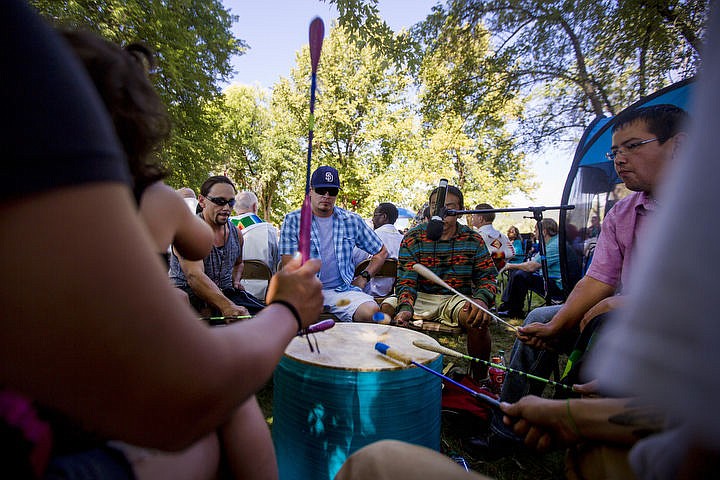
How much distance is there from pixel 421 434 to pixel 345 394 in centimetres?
40

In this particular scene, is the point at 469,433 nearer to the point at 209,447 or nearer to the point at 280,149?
the point at 209,447

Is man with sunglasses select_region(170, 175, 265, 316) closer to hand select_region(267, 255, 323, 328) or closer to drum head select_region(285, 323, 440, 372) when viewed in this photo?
drum head select_region(285, 323, 440, 372)

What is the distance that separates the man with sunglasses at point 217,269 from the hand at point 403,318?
124 centimetres

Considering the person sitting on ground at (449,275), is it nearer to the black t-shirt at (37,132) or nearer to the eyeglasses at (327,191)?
the eyeglasses at (327,191)

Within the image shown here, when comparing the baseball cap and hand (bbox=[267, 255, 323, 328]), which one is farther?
the baseball cap

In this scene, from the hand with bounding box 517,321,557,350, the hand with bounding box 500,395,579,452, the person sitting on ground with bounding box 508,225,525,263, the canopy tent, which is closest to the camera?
the hand with bounding box 500,395,579,452

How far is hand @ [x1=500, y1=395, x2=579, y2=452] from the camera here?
933 millimetres

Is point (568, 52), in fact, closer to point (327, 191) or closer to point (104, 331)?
point (327, 191)

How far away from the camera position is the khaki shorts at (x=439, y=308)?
3.10 meters

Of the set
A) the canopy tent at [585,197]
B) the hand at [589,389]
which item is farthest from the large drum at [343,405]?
the canopy tent at [585,197]

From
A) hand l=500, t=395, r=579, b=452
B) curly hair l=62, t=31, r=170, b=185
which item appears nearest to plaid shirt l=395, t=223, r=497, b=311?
hand l=500, t=395, r=579, b=452

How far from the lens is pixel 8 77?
0.42 m

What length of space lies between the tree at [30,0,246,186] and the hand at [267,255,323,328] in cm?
373

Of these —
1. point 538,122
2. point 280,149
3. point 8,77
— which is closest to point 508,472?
point 8,77
